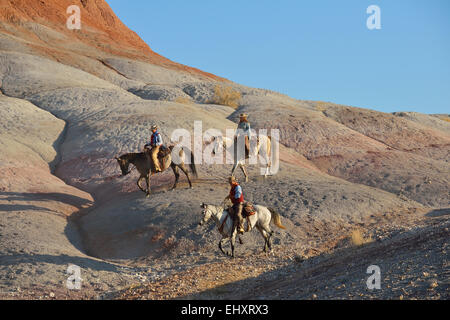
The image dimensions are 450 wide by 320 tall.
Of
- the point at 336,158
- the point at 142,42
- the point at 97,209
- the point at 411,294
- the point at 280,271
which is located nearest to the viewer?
the point at 411,294

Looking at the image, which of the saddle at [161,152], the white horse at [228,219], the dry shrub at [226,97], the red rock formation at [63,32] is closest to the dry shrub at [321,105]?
the dry shrub at [226,97]

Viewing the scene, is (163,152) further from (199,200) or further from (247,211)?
(247,211)

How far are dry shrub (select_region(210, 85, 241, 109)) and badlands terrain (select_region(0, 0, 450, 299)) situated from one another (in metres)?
0.35

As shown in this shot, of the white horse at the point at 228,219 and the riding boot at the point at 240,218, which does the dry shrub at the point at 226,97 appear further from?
the riding boot at the point at 240,218

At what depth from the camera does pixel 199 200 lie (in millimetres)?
20984

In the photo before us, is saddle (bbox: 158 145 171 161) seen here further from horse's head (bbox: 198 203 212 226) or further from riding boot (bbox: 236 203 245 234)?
riding boot (bbox: 236 203 245 234)

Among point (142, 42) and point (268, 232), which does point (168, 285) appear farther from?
point (142, 42)

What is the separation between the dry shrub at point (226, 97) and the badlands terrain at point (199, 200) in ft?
1.15

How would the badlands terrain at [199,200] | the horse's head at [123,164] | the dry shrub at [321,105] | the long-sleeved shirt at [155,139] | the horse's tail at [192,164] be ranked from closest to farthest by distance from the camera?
the badlands terrain at [199,200] < the long-sleeved shirt at [155,139] < the horse's head at [123,164] < the horse's tail at [192,164] < the dry shrub at [321,105]

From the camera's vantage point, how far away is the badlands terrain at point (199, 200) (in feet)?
44.1

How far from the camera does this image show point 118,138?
28297mm

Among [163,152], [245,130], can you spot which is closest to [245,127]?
[245,130]
